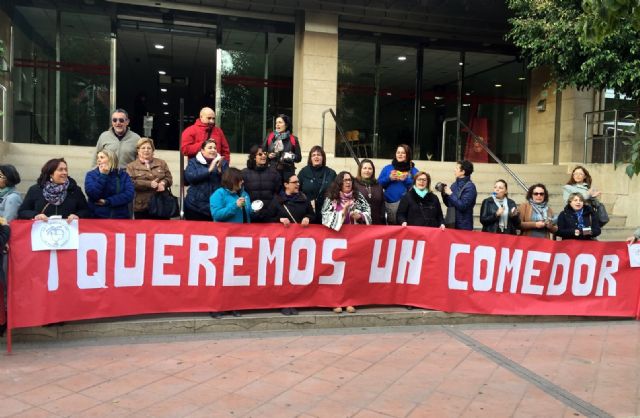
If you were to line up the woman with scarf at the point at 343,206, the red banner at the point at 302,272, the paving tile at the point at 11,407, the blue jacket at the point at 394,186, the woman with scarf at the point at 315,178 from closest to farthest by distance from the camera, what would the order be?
the paving tile at the point at 11,407 → the red banner at the point at 302,272 → the woman with scarf at the point at 343,206 → the woman with scarf at the point at 315,178 → the blue jacket at the point at 394,186

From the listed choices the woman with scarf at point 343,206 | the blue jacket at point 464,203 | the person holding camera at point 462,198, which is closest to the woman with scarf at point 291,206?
the woman with scarf at point 343,206

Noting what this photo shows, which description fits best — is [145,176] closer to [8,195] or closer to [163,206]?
[163,206]

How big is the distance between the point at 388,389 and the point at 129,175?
3.74m

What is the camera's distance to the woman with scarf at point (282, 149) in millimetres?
7355

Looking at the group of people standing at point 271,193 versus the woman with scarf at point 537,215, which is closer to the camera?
the group of people standing at point 271,193

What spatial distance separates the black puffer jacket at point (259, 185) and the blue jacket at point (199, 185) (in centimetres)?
32

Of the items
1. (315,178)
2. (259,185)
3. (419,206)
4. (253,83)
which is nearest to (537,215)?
(419,206)

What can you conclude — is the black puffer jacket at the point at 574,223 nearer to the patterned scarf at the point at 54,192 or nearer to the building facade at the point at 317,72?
the patterned scarf at the point at 54,192

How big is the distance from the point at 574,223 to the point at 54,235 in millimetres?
6241

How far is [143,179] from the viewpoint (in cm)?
643

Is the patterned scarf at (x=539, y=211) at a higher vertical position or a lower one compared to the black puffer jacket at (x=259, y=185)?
lower

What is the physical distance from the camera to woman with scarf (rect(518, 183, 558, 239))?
287 inches

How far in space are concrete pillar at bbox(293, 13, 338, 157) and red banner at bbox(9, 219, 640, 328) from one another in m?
7.06

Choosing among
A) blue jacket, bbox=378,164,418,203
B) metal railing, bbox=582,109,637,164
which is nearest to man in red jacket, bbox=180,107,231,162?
blue jacket, bbox=378,164,418,203
